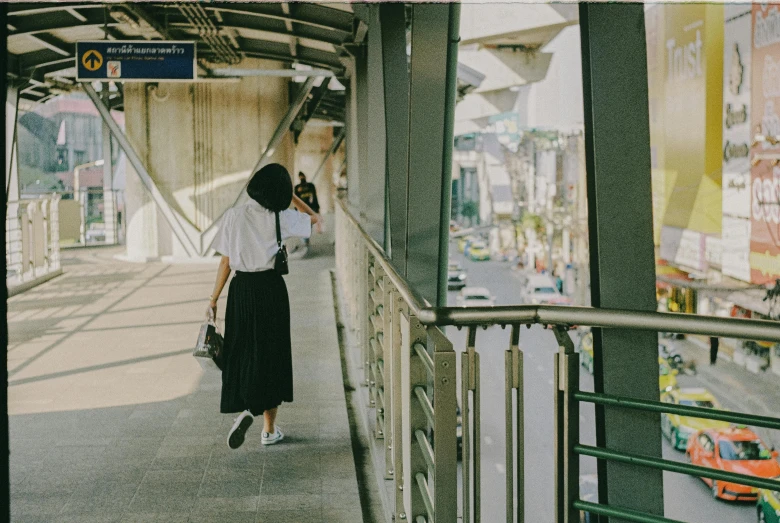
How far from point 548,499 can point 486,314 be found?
16.3 metres

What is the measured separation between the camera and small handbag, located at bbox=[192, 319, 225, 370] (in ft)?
13.0

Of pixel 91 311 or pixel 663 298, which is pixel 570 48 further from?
pixel 91 311

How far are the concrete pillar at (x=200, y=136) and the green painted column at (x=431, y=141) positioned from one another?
9.83 m

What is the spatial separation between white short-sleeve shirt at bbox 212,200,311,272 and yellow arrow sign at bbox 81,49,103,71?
26.4 ft

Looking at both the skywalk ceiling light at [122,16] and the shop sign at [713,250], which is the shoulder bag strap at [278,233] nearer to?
the skywalk ceiling light at [122,16]

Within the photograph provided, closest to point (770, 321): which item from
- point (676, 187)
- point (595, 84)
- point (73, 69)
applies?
point (595, 84)

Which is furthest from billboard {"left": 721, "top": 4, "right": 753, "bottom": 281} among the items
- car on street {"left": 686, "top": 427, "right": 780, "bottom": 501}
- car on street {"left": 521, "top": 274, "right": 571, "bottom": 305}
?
car on street {"left": 686, "top": 427, "right": 780, "bottom": 501}

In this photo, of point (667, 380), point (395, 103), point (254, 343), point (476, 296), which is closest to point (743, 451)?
point (667, 380)

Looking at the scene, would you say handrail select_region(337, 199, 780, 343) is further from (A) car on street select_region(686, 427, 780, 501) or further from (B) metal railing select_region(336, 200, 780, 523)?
(A) car on street select_region(686, 427, 780, 501)

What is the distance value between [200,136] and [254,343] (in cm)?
1078

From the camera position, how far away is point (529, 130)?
5597 cm

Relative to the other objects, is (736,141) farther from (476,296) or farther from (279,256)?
(279,256)

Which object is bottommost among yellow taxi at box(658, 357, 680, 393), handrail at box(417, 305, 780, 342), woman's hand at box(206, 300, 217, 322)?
yellow taxi at box(658, 357, 680, 393)

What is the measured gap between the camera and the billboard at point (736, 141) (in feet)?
98.5
